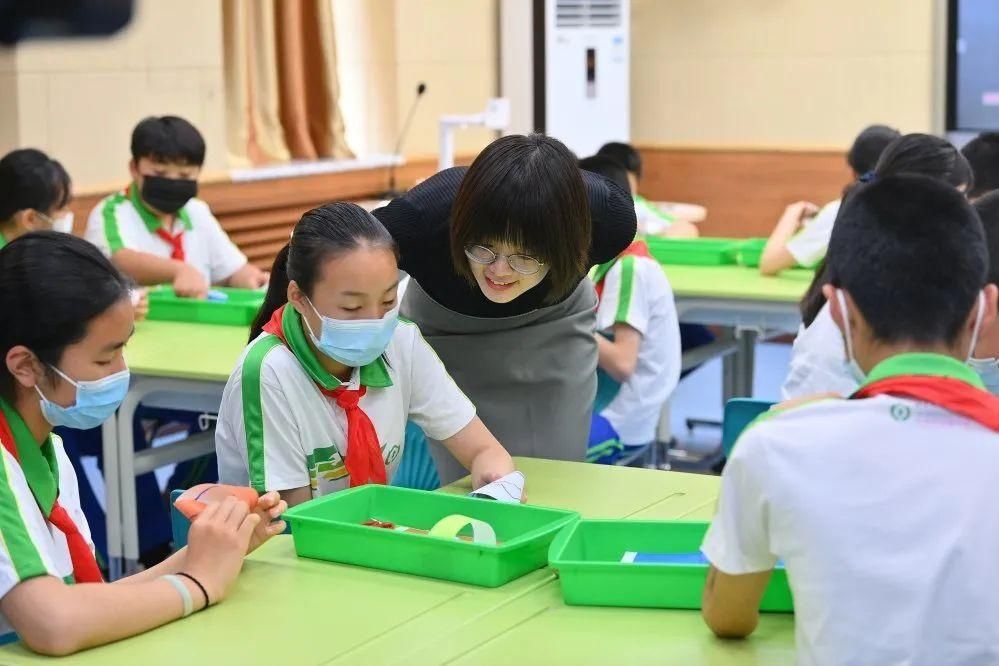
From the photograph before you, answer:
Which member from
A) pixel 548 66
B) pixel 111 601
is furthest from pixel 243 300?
pixel 548 66

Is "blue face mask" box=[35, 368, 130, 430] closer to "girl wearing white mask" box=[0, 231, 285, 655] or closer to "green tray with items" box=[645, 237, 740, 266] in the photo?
"girl wearing white mask" box=[0, 231, 285, 655]

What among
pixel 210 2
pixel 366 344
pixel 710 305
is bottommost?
pixel 710 305

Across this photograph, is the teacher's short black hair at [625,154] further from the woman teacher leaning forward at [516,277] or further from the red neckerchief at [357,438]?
the red neckerchief at [357,438]

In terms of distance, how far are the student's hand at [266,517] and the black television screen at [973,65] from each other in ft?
18.4

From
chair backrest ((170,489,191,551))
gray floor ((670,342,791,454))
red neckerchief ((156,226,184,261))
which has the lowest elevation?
gray floor ((670,342,791,454))

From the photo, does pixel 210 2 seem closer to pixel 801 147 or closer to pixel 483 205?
pixel 801 147

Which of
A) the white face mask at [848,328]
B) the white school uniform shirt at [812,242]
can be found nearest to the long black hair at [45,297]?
the white face mask at [848,328]

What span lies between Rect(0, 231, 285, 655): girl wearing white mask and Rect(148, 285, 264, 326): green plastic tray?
195cm

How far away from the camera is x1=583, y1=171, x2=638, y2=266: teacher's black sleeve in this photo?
252cm

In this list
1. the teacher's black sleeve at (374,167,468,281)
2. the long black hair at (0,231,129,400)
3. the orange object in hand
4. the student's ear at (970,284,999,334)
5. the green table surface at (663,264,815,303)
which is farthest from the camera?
the green table surface at (663,264,815,303)

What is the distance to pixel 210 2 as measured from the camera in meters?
5.71

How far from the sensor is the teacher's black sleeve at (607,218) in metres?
2.52

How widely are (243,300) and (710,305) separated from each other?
142cm

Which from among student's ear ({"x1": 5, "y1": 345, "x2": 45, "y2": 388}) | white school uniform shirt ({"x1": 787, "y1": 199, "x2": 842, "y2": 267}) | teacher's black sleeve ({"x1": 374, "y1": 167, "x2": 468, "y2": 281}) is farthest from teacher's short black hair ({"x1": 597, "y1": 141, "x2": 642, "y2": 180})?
student's ear ({"x1": 5, "y1": 345, "x2": 45, "y2": 388})
